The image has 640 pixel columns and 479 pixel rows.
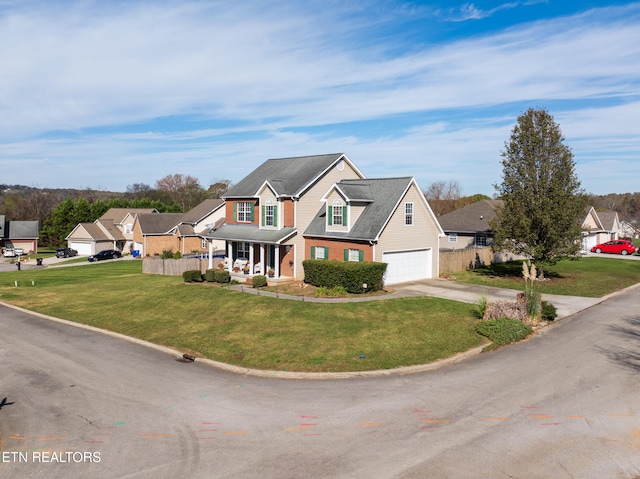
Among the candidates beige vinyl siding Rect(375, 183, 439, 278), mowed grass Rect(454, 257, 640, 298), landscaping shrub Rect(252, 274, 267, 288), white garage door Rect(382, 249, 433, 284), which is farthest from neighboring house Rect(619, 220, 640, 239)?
landscaping shrub Rect(252, 274, 267, 288)

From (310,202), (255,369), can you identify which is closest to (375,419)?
(255,369)

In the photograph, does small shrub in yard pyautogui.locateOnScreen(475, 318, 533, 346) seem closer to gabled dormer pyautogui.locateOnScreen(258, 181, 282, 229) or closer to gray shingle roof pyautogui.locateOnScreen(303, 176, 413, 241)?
gray shingle roof pyautogui.locateOnScreen(303, 176, 413, 241)

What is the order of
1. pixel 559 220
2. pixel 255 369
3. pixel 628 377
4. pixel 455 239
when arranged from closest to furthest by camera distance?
pixel 628 377, pixel 255 369, pixel 559 220, pixel 455 239

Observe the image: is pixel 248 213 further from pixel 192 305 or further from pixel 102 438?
pixel 102 438

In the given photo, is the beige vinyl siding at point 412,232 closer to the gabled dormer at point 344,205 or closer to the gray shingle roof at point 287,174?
the gabled dormer at point 344,205

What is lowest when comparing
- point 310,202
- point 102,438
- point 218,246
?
point 102,438

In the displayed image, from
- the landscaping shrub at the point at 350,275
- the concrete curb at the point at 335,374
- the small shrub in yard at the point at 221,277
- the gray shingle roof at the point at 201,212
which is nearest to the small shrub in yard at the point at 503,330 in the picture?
the concrete curb at the point at 335,374
